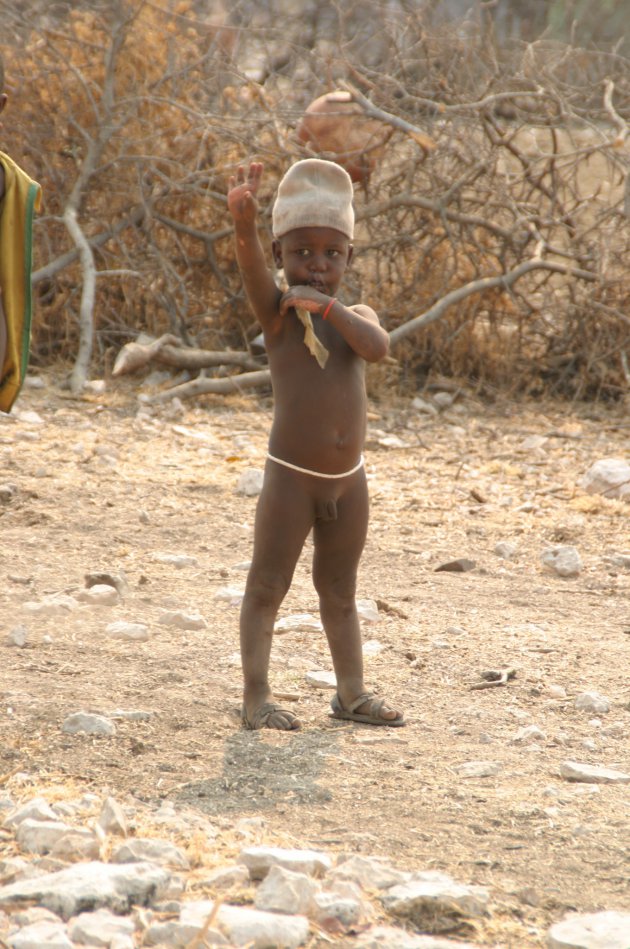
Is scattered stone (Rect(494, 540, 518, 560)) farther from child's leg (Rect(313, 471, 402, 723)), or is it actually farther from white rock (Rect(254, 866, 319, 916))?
white rock (Rect(254, 866, 319, 916))

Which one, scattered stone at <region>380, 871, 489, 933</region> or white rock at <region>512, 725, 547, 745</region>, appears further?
white rock at <region>512, 725, 547, 745</region>

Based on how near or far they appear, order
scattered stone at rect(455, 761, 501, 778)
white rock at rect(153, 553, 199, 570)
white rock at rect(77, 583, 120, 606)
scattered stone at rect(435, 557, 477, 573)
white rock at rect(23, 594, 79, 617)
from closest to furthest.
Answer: scattered stone at rect(455, 761, 501, 778)
white rock at rect(23, 594, 79, 617)
white rock at rect(77, 583, 120, 606)
white rock at rect(153, 553, 199, 570)
scattered stone at rect(435, 557, 477, 573)

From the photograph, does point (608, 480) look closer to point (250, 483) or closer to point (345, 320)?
point (250, 483)

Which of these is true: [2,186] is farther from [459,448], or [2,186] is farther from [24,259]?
[459,448]

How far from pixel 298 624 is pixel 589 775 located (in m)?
1.47

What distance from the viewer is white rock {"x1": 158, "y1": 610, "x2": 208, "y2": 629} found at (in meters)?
3.94

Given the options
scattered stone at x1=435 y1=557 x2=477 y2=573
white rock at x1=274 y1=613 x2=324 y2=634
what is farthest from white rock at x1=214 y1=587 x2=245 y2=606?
scattered stone at x1=435 y1=557 x2=477 y2=573

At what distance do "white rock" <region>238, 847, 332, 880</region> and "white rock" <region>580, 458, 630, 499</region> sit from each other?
4.34 meters

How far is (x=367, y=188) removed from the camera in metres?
7.88

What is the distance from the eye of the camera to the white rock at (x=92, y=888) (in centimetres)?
193

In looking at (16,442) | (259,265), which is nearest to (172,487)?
(16,442)

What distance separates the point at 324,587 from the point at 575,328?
18.0 ft

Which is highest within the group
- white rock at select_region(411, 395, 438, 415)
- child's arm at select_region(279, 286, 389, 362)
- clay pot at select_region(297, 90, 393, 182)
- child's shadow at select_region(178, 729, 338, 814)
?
clay pot at select_region(297, 90, 393, 182)

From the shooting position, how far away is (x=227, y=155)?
26.4 feet
